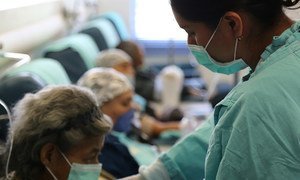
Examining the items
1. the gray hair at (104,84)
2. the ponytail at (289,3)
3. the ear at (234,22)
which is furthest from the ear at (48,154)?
the gray hair at (104,84)

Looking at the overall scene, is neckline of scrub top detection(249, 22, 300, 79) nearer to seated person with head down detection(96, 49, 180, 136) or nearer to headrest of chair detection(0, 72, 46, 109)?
headrest of chair detection(0, 72, 46, 109)

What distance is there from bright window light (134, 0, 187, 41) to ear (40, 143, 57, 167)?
3951 mm

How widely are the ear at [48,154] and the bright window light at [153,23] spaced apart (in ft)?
13.0

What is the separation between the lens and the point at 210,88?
3.44 meters

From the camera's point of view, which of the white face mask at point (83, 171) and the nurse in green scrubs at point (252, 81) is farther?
the white face mask at point (83, 171)

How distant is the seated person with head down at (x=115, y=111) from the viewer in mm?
2072

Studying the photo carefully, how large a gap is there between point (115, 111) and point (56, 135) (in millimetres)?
974

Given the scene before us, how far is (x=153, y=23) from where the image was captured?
523cm

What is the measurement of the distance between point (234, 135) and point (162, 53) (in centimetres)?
440

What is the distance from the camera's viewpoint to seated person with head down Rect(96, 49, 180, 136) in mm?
2898

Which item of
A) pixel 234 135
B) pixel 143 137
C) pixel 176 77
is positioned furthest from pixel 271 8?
pixel 176 77

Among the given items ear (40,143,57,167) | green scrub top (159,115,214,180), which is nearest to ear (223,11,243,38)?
green scrub top (159,115,214,180)

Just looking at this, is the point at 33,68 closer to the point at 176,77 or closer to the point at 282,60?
the point at 282,60

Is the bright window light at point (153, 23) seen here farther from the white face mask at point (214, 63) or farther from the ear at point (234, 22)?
the ear at point (234, 22)
